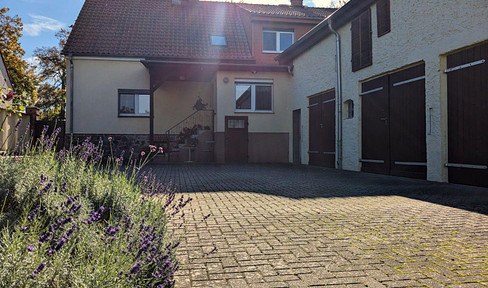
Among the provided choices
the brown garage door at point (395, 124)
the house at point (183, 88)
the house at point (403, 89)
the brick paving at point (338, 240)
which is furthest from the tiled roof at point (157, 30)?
the brick paving at point (338, 240)

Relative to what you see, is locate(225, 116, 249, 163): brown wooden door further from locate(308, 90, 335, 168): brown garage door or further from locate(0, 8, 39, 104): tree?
locate(0, 8, 39, 104): tree

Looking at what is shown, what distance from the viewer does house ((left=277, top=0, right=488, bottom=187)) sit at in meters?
7.09

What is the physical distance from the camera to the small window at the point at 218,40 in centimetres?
2019

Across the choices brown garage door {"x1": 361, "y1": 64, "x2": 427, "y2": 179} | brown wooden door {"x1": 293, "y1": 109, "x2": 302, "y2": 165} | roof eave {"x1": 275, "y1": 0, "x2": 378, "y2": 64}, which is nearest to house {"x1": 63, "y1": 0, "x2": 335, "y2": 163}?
brown wooden door {"x1": 293, "y1": 109, "x2": 302, "y2": 165}

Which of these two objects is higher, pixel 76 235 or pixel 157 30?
pixel 157 30

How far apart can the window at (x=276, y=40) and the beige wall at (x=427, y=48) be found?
7.80 m

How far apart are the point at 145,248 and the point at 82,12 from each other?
2107cm

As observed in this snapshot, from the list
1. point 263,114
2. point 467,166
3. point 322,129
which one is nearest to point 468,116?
point 467,166

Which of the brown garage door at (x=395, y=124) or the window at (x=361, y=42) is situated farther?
the window at (x=361, y=42)

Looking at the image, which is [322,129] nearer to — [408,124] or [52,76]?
[408,124]

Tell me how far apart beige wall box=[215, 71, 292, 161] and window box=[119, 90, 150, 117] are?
155 inches

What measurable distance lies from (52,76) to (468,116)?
3215 centimetres

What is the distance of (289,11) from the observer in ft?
67.8

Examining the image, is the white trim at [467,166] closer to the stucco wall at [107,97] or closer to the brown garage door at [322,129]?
the brown garage door at [322,129]
